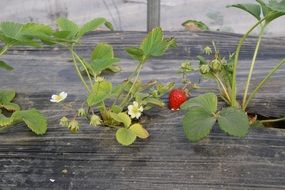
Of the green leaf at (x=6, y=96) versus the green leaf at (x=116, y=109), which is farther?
the green leaf at (x=6, y=96)

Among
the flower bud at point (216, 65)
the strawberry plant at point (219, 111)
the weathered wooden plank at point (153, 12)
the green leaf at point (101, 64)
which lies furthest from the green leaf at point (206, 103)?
the weathered wooden plank at point (153, 12)

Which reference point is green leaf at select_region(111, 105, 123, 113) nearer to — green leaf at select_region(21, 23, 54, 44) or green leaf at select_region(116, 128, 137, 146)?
green leaf at select_region(116, 128, 137, 146)

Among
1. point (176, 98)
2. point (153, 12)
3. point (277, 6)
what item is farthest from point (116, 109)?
point (153, 12)

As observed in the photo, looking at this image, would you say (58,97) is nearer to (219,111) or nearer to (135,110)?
(135,110)

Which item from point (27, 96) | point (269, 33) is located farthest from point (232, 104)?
point (269, 33)

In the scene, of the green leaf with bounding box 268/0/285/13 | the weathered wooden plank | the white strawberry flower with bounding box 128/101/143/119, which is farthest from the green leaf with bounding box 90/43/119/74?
the weathered wooden plank

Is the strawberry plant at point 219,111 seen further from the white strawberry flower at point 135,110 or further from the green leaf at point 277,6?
the white strawberry flower at point 135,110
